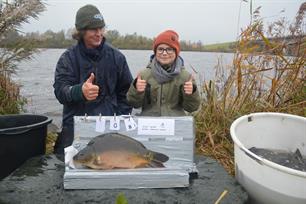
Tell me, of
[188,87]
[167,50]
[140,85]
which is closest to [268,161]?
[188,87]

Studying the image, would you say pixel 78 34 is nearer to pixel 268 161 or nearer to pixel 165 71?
pixel 165 71

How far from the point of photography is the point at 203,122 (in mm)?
4027

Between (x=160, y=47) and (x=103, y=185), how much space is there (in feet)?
4.54

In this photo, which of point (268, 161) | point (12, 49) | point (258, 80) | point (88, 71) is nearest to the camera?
point (268, 161)

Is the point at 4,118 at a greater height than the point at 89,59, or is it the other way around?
the point at 89,59

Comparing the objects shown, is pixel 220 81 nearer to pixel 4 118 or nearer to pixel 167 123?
pixel 167 123

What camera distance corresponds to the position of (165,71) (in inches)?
119

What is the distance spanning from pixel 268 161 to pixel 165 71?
1.32 m

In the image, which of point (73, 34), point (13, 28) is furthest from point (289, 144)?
point (13, 28)

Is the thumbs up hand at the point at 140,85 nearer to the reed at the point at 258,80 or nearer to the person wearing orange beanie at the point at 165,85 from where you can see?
the person wearing orange beanie at the point at 165,85

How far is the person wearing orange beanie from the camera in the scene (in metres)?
2.99

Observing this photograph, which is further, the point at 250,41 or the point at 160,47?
the point at 250,41

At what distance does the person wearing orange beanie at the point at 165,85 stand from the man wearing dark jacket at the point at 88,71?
0.33 meters

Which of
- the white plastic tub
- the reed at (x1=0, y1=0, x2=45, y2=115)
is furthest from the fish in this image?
the reed at (x1=0, y1=0, x2=45, y2=115)
